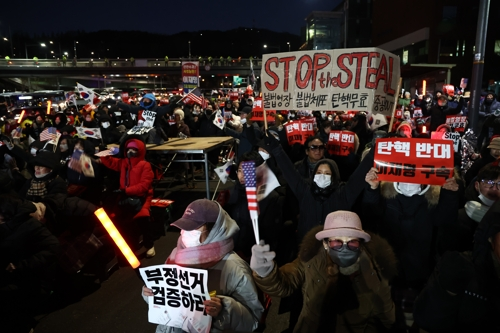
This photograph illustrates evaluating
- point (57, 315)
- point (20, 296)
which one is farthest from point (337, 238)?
point (57, 315)

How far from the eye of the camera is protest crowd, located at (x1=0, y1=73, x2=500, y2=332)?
7.47 feet

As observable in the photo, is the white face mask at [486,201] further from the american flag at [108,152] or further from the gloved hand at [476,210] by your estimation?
the american flag at [108,152]

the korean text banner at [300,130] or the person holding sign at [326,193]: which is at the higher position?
the korean text banner at [300,130]

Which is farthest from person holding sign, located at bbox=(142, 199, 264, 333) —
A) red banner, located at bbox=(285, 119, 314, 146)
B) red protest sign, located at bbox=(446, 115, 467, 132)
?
red protest sign, located at bbox=(446, 115, 467, 132)

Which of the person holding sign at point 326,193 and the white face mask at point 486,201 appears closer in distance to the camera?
the white face mask at point 486,201

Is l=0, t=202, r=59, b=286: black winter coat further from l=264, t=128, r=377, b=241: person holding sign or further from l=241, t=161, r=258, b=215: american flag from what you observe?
l=264, t=128, r=377, b=241: person holding sign

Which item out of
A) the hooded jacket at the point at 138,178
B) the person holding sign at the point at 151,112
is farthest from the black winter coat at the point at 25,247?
the person holding sign at the point at 151,112

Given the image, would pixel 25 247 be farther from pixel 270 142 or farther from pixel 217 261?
pixel 270 142

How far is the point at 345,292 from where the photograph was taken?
244 cm

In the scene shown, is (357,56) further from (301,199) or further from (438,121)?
(438,121)

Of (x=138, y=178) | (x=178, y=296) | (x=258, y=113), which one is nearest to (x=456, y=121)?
(x=258, y=113)

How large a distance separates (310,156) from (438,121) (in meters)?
6.18

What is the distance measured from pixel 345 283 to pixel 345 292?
58 millimetres

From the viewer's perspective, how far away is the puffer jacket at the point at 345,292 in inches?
95.4
